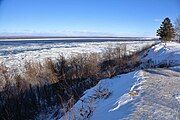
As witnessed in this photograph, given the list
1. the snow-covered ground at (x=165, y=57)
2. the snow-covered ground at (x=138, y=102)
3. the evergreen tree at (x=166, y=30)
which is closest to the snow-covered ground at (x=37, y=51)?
the evergreen tree at (x=166, y=30)

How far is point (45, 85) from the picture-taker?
62.0 ft

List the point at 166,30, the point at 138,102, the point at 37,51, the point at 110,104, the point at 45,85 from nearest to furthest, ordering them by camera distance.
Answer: the point at 138,102
the point at 110,104
the point at 45,85
the point at 37,51
the point at 166,30

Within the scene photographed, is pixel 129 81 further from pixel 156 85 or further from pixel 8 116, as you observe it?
pixel 8 116

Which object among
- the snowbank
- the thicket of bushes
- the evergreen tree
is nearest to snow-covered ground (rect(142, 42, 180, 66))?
the thicket of bushes

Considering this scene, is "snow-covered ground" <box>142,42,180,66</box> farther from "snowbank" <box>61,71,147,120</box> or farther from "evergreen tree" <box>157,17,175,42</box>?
"evergreen tree" <box>157,17,175,42</box>

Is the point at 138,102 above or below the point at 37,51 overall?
above

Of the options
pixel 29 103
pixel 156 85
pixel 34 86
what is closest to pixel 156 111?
pixel 156 85

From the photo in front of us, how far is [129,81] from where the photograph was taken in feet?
34.1

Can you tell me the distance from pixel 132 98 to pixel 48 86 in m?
11.2

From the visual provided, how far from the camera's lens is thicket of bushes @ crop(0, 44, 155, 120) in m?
15.5

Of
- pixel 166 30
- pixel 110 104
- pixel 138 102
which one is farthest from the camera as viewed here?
pixel 166 30

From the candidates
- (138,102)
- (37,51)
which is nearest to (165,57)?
(138,102)

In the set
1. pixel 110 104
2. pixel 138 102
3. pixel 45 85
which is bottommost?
pixel 45 85

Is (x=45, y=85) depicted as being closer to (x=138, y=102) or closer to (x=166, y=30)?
(x=138, y=102)
